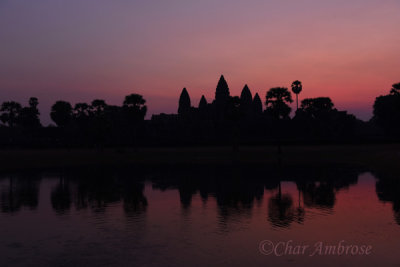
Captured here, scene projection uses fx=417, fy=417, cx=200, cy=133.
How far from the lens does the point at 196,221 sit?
20.7m

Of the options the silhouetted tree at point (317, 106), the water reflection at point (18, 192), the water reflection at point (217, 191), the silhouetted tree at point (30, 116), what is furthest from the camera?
the silhouetted tree at point (30, 116)

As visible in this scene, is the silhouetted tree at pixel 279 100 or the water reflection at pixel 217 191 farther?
the silhouetted tree at pixel 279 100

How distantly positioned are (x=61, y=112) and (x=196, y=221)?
11953 centimetres

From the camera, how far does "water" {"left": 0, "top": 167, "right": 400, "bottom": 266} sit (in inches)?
569

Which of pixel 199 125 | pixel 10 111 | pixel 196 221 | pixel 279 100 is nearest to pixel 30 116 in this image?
pixel 10 111

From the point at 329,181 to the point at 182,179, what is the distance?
44.7ft

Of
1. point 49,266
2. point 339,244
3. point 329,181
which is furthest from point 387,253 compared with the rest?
point 329,181

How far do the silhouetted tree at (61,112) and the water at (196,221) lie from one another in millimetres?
98978

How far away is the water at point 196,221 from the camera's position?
47.4ft

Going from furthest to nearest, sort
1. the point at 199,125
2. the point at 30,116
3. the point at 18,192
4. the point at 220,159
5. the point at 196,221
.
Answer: the point at 30,116 < the point at 199,125 < the point at 220,159 < the point at 18,192 < the point at 196,221

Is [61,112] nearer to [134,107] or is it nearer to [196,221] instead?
[134,107]

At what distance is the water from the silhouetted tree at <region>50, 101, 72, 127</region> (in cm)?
9898

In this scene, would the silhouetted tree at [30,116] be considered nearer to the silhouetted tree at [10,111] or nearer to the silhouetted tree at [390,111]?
the silhouetted tree at [10,111]

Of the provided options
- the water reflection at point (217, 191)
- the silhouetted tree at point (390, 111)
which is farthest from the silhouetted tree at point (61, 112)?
the silhouetted tree at point (390, 111)
